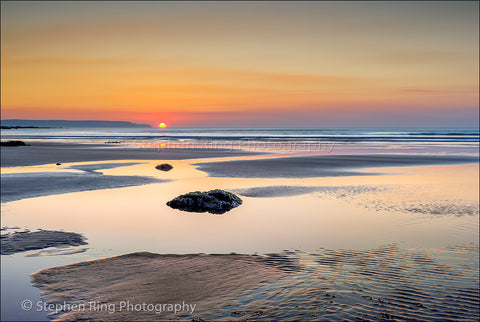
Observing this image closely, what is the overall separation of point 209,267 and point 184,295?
3.68 feet

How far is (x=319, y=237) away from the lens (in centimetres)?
862

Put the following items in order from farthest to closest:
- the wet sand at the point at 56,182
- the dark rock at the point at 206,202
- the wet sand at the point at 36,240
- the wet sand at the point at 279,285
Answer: the wet sand at the point at 56,182 → the dark rock at the point at 206,202 → the wet sand at the point at 36,240 → the wet sand at the point at 279,285

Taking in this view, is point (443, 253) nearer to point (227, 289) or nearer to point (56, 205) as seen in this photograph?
point (227, 289)

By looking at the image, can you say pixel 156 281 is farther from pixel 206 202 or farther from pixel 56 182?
pixel 56 182

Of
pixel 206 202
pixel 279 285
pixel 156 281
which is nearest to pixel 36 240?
pixel 156 281

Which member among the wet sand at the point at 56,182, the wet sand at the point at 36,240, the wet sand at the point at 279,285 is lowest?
the wet sand at the point at 279,285

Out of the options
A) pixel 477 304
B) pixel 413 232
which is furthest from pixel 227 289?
pixel 413 232

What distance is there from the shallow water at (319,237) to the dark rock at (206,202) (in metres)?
0.37

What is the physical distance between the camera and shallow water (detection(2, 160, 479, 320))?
5.57 metres

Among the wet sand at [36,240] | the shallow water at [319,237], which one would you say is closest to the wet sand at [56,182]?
the shallow water at [319,237]

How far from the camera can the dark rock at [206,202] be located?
11.5m

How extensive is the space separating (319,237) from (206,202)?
4.13 metres

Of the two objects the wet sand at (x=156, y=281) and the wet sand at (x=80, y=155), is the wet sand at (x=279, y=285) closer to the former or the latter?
the wet sand at (x=156, y=281)

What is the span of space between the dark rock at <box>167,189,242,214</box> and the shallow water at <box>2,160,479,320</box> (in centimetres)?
37
